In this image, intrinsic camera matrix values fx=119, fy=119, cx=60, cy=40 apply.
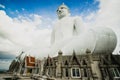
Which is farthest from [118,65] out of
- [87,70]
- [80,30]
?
[80,30]

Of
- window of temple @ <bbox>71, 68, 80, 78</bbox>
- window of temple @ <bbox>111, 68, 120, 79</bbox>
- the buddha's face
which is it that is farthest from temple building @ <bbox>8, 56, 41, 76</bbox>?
the buddha's face

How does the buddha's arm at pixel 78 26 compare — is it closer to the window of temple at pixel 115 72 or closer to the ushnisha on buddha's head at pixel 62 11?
the ushnisha on buddha's head at pixel 62 11

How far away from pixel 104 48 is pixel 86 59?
1955 millimetres

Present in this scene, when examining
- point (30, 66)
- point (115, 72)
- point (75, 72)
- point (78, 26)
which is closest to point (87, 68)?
point (75, 72)

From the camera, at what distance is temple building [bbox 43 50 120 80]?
6.05 m

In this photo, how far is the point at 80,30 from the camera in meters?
9.66

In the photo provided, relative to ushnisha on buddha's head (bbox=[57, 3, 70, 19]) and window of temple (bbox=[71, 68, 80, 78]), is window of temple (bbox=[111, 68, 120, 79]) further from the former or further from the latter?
ushnisha on buddha's head (bbox=[57, 3, 70, 19])

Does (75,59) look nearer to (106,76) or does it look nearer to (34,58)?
(106,76)

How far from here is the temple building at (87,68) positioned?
19.9 ft

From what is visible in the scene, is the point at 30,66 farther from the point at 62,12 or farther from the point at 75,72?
the point at 62,12

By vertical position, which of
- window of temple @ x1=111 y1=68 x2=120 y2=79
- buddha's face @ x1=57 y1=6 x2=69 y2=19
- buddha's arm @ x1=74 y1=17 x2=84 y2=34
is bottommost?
window of temple @ x1=111 y1=68 x2=120 y2=79

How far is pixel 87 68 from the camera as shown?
627 centimetres

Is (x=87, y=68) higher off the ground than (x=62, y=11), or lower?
lower

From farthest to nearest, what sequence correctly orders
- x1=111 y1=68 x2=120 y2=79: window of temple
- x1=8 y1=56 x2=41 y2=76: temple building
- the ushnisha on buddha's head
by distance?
the ushnisha on buddha's head, x1=8 y1=56 x2=41 y2=76: temple building, x1=111 y1=68 x2=120 y2=79: window of temple
